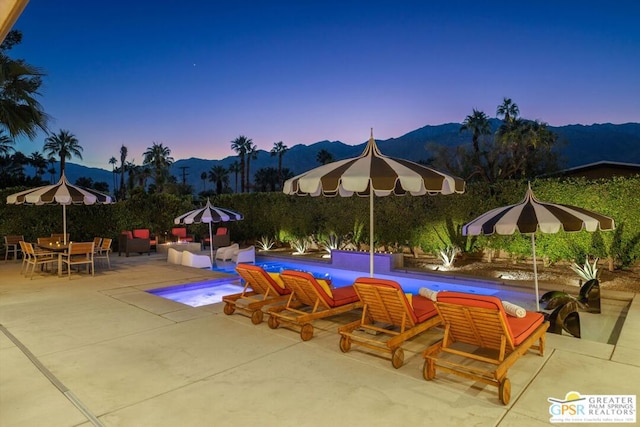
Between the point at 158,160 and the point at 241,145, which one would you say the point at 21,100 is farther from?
the point at 241,145

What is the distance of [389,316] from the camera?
4.38 m

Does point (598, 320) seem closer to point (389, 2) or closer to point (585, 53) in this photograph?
point (389, 2)

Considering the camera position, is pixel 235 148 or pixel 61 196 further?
pixel 235 148

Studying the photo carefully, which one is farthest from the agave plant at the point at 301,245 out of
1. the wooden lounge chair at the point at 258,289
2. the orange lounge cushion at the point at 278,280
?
the orange lounge cushion at the point at 278,280

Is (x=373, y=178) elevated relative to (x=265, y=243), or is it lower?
elevated

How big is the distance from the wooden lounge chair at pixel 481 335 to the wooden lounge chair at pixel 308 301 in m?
1.58

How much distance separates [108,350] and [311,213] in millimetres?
11117

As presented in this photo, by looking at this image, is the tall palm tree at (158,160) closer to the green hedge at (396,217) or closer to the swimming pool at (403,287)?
the green hedge at (396,217)

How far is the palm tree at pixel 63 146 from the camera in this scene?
150ft

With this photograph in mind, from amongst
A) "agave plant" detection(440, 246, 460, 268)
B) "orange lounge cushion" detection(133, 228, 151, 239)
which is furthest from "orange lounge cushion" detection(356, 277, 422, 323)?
"orange lounge cushion" detection(133, 228, 151, 239)

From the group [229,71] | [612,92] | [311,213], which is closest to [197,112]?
[229,71]

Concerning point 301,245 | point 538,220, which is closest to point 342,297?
point 538,220

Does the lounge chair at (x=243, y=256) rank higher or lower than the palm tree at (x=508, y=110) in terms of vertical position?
lower

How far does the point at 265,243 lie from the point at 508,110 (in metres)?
25.4
